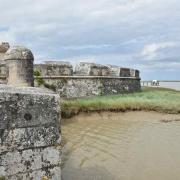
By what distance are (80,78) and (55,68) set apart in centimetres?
140

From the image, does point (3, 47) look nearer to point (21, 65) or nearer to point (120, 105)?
point (120, 105)

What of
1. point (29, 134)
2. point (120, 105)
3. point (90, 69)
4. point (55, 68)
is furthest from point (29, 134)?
point (90, 69)

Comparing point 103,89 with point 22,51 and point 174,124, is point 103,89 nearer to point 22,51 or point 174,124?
point 174,124

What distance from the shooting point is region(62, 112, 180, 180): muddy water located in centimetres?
739

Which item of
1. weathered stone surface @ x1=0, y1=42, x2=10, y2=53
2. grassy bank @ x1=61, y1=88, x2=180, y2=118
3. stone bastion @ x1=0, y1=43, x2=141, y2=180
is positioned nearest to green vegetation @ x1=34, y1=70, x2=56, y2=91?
grassy bank @ x1=61, y1=88, x2=180, y2=118

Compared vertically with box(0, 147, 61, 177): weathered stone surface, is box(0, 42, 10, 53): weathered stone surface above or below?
above

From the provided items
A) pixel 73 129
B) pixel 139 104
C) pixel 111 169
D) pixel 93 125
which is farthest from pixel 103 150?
pixel 139 104

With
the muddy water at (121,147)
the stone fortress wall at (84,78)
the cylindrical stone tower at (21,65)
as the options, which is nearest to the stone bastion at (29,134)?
the muddy water at (121,147)

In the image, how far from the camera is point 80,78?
19.9 m

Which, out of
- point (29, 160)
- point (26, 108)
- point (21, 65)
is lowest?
point (29, 160)

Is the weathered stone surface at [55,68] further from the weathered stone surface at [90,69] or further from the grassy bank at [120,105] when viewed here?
the grassy bank at [120,105]

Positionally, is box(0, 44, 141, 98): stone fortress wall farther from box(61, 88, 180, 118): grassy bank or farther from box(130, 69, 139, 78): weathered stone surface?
box(61, 88, 180, 118): grassy bank

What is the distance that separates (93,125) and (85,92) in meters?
5.69

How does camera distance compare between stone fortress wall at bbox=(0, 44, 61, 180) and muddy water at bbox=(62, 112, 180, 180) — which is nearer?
stone fortress wall at bbox=(0, 44, 61, 180)
